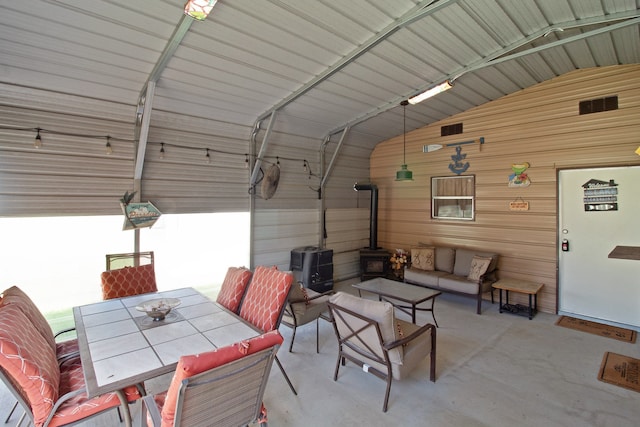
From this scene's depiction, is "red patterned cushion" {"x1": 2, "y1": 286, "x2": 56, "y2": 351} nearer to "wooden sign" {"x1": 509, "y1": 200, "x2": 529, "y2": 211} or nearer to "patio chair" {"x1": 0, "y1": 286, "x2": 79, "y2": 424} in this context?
"patio chair" {"x1": 0, "y1": 286, "x2": 79, "y2": 424}

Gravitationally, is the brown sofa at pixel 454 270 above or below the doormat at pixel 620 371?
above

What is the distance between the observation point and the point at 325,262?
19.5ft

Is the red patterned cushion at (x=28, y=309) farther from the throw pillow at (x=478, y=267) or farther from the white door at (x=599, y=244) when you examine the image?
the white door at (x=599, y=244)

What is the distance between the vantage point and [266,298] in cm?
286

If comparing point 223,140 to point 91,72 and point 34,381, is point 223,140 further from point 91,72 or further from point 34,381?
point 34,381

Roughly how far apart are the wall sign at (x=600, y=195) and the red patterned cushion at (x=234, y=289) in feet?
15.8

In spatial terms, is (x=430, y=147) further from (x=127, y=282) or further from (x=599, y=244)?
(x=127, y=282)

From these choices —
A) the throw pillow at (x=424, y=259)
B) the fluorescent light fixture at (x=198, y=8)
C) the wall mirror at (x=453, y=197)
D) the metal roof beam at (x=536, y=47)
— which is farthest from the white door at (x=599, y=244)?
the fluorescent light fixture at (x=198, y=8)

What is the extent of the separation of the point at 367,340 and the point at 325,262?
322 centimetres

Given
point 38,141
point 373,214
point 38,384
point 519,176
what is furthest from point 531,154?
point 38,141

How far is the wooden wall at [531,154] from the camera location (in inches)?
171

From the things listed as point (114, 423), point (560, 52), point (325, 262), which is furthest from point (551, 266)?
point (114, 423)

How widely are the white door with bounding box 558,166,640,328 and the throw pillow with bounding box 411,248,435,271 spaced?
187 cm

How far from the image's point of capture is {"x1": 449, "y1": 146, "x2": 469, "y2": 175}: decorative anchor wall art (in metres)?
5.81
